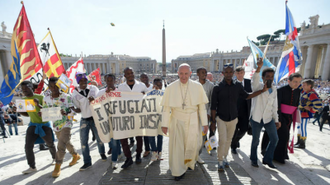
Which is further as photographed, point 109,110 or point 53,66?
point 53,66

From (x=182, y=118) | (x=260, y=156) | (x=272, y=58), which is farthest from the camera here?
(x=272, y=58)

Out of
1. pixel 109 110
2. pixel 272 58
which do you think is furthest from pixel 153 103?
pixel 272 58

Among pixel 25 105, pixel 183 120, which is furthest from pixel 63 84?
pixel 183 120

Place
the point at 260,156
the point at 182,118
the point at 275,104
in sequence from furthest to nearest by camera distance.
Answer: the point at 260,156 → the point at 275,104 → the point at 182,118

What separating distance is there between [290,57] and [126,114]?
4200mm

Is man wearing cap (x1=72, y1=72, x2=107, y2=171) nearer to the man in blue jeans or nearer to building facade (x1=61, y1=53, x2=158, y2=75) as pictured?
the man in blue jeans

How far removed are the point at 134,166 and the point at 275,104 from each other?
118 inches

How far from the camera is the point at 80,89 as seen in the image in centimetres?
318

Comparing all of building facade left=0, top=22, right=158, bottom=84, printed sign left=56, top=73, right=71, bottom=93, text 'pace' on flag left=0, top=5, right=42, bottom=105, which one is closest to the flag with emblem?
text 'pace' on flag left=0, top=5, right=42, bottom=105

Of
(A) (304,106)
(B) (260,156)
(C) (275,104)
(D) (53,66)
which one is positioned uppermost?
→ (D) (53,66)

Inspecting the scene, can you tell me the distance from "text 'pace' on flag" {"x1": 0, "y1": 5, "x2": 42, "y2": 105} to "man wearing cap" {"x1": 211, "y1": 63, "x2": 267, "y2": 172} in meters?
4.03

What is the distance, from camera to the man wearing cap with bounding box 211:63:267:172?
282 cm

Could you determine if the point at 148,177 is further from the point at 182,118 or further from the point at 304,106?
the point at 304,106

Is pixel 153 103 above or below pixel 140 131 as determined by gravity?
above
